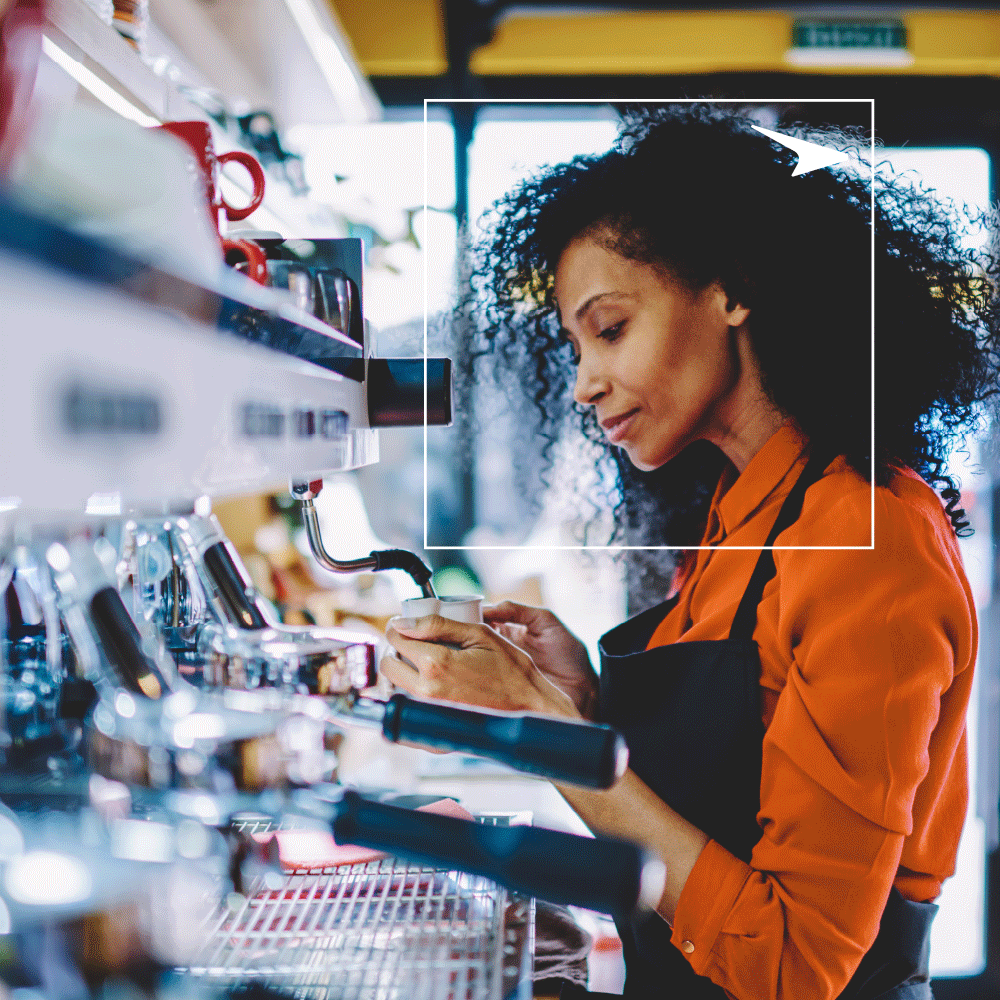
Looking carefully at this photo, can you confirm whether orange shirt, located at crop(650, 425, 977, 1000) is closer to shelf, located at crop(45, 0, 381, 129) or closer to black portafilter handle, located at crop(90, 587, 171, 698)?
black portafilter handle, located at crop(90, 587, 171, 698)

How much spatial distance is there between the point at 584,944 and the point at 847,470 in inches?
21.4

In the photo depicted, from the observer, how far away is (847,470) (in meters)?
0.85

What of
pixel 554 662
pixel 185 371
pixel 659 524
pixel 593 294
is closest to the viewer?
pixel 185 371

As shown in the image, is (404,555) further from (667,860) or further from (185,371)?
(185,371)

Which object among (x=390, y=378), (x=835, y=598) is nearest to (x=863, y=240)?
(x=835, y=598)

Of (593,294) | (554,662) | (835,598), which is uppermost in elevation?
(593,294)

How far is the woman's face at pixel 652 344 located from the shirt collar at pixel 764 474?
0.07m

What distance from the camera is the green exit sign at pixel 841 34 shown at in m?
1.36

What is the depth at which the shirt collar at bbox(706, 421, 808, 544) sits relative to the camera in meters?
0.93

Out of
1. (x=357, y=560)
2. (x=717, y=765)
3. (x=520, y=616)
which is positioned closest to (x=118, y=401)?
(x=357, y=560)

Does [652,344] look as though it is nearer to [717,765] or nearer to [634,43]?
[717,765]

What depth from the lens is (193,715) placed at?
50 centimetres

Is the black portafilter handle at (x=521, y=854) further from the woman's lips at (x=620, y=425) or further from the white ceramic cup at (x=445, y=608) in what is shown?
the woman's lips at (x=620, y=425)

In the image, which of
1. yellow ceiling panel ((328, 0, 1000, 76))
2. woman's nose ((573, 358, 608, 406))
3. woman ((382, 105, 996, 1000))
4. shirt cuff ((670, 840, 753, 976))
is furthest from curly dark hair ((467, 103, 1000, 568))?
shirt cuff ((670, 840, 753, 976))
